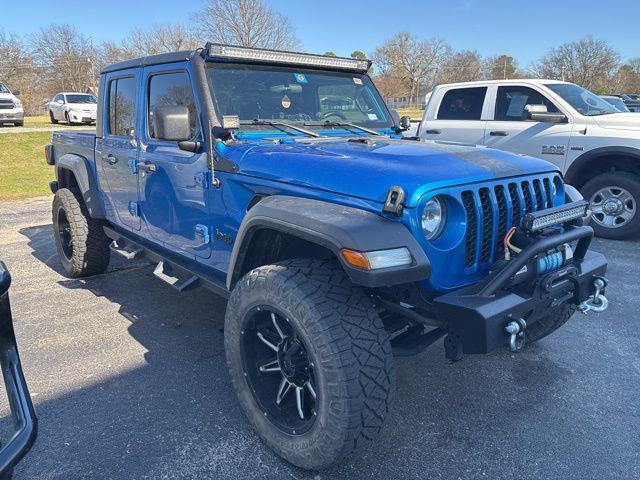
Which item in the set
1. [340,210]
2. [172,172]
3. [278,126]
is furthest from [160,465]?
[278,126]

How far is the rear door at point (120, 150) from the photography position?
153 inches

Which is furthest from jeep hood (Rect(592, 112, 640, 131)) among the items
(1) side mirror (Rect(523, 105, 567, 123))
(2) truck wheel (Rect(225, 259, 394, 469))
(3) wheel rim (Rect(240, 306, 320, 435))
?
(3) wheel rim (Rect(240, 306, 320, 435))

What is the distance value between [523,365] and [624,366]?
0.68 metres

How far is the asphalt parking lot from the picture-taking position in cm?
241

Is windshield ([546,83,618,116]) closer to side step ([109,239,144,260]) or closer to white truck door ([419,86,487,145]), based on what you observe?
white truck door ([419,86,487,145])

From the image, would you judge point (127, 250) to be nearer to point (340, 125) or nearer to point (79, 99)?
point (340, 125)

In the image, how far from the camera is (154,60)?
3602mm

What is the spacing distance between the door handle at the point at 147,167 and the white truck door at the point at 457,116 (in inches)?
205

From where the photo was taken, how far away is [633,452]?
8.13 ft

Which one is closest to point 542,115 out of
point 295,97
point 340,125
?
point 340,125

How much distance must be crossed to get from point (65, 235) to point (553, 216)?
4713mm

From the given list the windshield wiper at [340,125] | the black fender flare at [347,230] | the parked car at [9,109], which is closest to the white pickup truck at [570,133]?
the windshield wiper at [340,125]

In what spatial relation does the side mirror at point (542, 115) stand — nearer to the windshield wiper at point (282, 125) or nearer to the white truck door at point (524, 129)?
the white truck door at point (524, 129)

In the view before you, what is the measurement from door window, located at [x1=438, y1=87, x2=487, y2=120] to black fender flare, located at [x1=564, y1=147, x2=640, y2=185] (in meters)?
1.58
